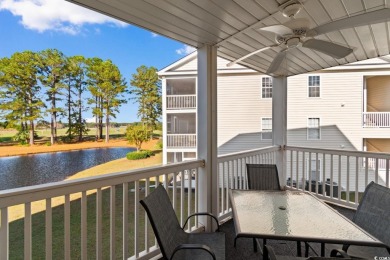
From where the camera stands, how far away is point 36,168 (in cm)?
213

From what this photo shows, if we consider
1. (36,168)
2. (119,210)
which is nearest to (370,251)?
(36,168)

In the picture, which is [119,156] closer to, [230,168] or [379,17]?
[230,168]

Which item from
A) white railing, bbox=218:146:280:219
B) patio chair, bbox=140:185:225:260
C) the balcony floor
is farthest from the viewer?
white railing, bbox=218:146:280:219

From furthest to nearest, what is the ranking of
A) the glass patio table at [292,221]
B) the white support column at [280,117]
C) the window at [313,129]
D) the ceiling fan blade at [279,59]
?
the window at [313,129] → the white support column at [280,117] → the ceiling fan blade at [279,59] → the glass patio table at [292,221]

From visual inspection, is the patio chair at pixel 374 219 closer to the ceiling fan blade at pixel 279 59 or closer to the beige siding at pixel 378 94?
the ceiling fan blade at pixel 279 59

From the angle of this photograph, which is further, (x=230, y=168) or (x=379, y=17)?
(x=230, y=168)

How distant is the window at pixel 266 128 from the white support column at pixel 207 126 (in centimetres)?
531

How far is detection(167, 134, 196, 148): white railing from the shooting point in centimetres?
728

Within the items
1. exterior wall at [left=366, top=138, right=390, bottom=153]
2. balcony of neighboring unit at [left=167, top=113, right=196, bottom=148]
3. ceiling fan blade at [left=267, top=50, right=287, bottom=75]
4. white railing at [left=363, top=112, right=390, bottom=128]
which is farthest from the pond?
exterior wall at [left=366, top=138, right=390, bottom=153]

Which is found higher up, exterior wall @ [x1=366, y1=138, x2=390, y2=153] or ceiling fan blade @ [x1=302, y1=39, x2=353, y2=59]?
ceiling fan blade @ [x1=302, y1=39, x2=353, y2=59]

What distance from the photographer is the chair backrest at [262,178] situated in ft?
10.4

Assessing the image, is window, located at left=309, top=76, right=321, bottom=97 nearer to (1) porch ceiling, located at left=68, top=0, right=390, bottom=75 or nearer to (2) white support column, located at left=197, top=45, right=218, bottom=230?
(1) porch ceiling, located at left=68, top=0, right=390, bottom=75

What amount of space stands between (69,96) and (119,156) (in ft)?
3.11

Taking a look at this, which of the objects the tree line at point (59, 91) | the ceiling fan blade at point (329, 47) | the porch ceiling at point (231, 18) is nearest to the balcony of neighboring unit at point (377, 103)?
the porch ceiling at point (231, 18)
